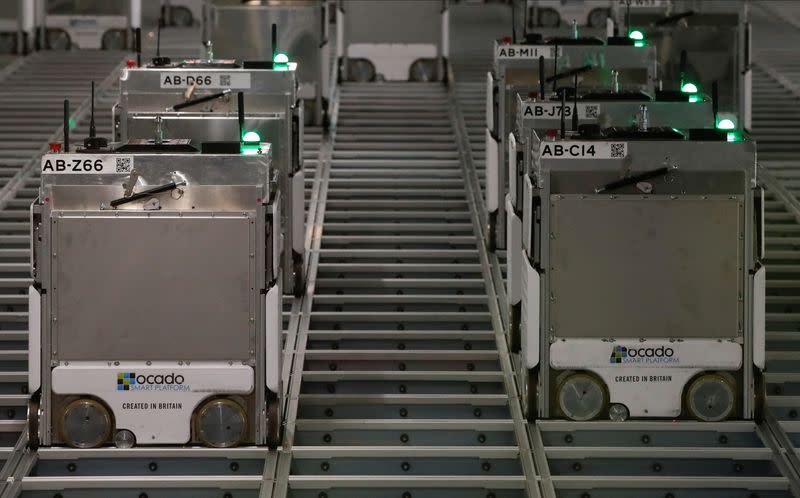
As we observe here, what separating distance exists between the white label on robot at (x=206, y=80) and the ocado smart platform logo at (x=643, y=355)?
4186 millimetres

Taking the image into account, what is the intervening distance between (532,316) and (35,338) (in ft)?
10.8

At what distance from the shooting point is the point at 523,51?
1316 cm

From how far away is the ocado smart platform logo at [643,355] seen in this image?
9391 millimetres

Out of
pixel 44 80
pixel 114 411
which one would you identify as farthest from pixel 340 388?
pixel 44 80

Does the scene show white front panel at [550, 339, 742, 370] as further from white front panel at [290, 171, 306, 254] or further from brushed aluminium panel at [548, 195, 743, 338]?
white front panel at [290, 171, 306, 254]

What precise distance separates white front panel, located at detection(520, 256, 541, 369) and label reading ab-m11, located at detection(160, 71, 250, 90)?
343 centimetres

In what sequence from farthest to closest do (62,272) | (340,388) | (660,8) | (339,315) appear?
(660,8), (339,315), (340,388), (62,272)

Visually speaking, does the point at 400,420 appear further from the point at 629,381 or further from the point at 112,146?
the point at 112,146

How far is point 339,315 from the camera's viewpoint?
38.2 feet

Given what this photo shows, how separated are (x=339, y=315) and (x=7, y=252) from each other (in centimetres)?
339

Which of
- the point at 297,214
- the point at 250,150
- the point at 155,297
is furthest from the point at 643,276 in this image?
the point at 297,214

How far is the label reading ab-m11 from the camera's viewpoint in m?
11.6

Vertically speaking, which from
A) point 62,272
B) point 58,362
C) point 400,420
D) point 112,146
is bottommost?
point 400,420

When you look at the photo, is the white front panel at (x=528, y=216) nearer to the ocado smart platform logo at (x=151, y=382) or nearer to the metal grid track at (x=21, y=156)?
the ocado smart platform logo at (x=151, y=382)
